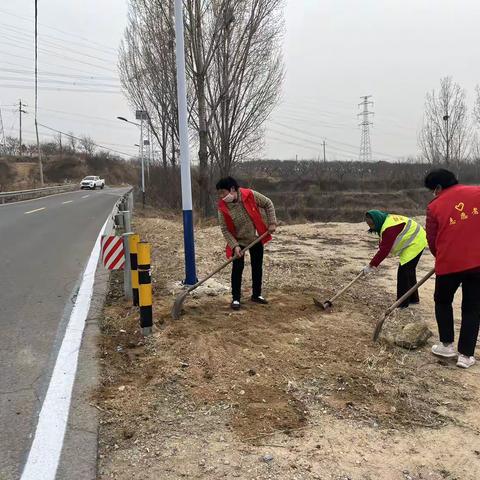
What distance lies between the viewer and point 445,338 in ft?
14.8

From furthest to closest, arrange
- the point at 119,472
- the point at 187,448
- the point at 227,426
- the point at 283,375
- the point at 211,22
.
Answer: the point at 211,22 < the point at 283,375 < the point at 227,426 < the point at 187,448 < the point at 119,472

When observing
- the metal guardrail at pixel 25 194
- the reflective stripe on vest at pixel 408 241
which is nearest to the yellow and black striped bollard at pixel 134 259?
the reflective stripe on vest at pixel 408 241

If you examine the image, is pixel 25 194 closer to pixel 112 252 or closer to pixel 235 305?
pixel 112 252

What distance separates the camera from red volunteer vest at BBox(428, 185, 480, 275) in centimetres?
420

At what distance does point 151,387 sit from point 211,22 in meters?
13.9

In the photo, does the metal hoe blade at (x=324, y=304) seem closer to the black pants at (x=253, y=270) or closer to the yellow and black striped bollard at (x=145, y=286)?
the black pants at (x=253, y=270)

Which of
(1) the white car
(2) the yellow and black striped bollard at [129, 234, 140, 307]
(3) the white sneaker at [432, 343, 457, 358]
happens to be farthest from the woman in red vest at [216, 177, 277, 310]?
(1) the white car

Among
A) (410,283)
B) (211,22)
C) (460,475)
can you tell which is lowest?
(460,475)

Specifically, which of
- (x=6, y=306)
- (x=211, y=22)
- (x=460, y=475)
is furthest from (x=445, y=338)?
(x=211, y=22)

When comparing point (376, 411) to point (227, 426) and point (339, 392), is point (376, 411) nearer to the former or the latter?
point (339, 392)

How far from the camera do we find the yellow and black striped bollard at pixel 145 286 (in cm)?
470

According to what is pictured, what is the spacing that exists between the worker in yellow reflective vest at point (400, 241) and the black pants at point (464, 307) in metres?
1.18

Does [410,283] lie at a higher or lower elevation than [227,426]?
higher

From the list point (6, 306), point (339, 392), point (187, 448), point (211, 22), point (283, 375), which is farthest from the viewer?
point (211, 22)
